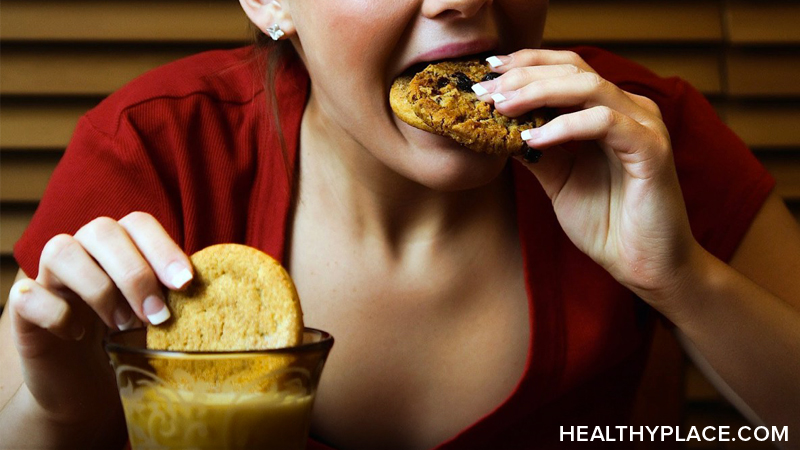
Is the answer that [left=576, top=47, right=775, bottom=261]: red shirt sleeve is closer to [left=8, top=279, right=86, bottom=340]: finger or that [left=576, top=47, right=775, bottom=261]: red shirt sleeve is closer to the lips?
the lips

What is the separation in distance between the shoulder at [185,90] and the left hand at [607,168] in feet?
2.24

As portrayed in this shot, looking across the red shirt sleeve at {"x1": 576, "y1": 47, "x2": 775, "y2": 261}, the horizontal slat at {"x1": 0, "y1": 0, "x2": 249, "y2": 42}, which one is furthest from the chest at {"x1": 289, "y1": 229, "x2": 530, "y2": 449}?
the horizontal slat at {"x1": 0, "y1": 0, "x2": 249, "y2": 42}

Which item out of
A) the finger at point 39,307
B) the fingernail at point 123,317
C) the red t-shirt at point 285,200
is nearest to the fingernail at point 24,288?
the finger at point 39,307

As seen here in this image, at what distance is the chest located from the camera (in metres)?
1.61

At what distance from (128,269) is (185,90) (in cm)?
76

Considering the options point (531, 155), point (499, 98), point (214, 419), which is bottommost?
point (214, 419)

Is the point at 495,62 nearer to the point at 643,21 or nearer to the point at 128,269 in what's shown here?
the point at 128,269

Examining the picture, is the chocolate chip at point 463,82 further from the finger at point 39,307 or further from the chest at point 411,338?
the finger at point 39,307

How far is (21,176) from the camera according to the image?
102 inches

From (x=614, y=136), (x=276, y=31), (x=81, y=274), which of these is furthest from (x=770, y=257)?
(x=81, y=274)

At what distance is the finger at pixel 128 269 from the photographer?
40.4 inches

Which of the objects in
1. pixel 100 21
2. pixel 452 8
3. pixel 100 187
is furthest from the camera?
pixel 100 21

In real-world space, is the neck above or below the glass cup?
below

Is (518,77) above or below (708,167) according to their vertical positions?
above
